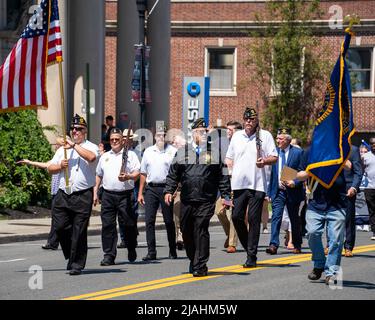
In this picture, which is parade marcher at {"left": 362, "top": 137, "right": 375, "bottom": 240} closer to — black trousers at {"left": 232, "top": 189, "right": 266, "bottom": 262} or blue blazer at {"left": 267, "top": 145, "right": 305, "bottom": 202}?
blue blazer at {"left": 267, "top": 145, "right": 305, "bottom": 202}

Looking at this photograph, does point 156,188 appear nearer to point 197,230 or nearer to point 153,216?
point 153,216

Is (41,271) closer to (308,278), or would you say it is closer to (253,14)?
(308,278)

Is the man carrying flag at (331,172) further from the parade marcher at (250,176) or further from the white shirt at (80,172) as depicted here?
the white shirt at (80,172)

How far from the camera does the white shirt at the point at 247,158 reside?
16.1 metres

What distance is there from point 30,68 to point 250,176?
134 inches

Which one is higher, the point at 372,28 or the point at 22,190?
the point at 372,28

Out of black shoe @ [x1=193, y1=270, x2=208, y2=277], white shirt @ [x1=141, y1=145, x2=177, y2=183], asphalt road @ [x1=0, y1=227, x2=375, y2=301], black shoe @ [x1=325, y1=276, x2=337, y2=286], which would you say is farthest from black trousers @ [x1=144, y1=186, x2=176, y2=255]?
black shoe @ [x1=325, y1=276, x2=337, y2=286]

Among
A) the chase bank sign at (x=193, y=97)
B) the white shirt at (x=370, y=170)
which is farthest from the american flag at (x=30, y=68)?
the chase bank sign at (x=193, y=97)

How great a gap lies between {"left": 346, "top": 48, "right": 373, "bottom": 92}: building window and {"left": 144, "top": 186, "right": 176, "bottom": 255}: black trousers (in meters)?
30.7

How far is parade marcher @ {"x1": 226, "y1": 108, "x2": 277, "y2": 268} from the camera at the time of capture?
1595 centimetres

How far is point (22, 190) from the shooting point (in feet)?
89.6
